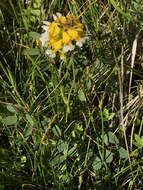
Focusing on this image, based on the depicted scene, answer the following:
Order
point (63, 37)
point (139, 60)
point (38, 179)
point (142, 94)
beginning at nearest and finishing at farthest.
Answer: point (63, 37) → point (38, 179) → point (142, 94) → point (139, 60)

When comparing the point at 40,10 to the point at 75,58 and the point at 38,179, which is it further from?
the point at 38,179

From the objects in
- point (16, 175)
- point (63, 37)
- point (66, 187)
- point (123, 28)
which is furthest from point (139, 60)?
point (16, 175)

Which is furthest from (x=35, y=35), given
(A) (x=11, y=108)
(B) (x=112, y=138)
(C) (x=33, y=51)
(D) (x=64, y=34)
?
(B) (x=112, y=138)

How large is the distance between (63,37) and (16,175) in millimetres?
697

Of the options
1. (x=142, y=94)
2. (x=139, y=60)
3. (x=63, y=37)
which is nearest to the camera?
(x=63, y=37)

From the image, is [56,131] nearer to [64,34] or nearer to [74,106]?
[74,106]

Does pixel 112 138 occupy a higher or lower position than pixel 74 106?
lower

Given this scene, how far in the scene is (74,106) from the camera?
5.14ft

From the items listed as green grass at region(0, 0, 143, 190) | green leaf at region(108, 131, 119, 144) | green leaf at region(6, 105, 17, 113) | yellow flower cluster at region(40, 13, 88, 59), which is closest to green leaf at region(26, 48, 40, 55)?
green grass at region(0, 0, 143, 190)

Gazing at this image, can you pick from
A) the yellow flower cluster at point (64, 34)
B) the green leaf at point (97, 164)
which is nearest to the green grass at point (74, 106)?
the green leaf at point (97, 164)

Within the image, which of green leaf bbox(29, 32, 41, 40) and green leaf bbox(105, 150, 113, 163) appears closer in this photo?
green leaf bbox(105, 150, 113, 163)

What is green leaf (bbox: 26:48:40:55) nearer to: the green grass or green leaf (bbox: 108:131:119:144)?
the green grass

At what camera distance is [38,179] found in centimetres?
148

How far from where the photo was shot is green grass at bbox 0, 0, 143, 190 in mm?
1431
